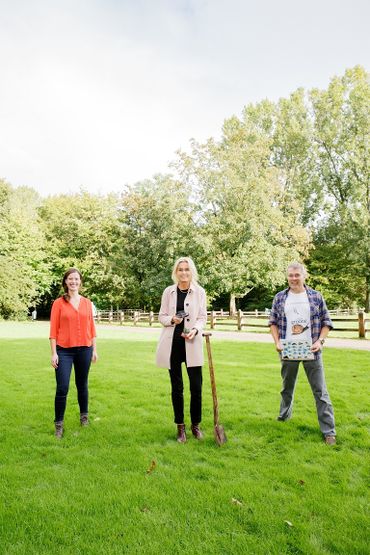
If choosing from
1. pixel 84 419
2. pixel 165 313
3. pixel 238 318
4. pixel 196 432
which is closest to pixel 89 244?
pixel 238 318

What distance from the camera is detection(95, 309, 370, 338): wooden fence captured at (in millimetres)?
22147

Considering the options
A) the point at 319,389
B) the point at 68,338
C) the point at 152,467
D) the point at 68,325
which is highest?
the point at 68,325

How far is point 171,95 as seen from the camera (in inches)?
635

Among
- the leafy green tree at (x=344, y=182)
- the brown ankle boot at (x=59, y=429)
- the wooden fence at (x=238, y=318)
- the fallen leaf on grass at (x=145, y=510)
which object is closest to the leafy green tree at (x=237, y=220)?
the wooden fence at (x=238, y=318)

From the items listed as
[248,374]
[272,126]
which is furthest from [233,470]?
[272,126]

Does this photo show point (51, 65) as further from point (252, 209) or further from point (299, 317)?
point (252, 209)

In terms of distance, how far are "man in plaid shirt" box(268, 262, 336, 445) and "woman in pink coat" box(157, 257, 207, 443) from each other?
3.41 ft

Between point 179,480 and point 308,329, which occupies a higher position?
point 308,329

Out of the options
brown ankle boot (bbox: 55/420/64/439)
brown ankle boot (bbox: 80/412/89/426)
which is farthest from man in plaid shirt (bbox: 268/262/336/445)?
brown ankle boot (bbox: 55/420/64/439)

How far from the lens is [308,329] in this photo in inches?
191

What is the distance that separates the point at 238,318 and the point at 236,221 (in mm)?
10719

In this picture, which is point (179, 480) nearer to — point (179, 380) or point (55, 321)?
point (179, 380)

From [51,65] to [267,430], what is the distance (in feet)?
39.9

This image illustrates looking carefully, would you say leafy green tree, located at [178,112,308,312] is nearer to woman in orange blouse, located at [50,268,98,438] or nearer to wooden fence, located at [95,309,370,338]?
wooden fence, located at [95,309,370,338]
